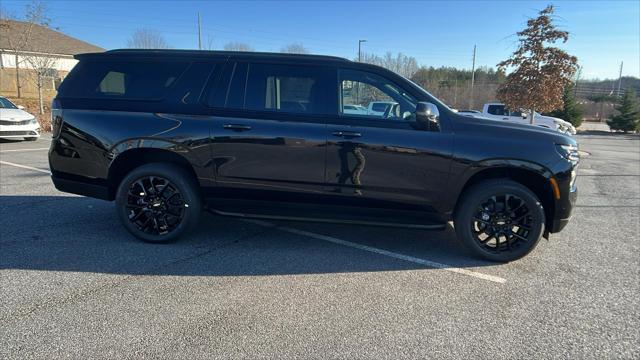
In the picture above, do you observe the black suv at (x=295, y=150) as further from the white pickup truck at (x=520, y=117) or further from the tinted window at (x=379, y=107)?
the white pickup truck at (x=520, y=117)

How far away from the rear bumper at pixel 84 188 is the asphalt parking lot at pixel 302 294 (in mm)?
502

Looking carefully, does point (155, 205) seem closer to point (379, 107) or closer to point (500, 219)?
point (379, 107)

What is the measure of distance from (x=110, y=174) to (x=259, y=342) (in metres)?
2.79

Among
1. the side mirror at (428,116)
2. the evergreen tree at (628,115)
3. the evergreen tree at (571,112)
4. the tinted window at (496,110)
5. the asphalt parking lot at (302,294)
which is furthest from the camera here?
the evergreen tree at (628,115)

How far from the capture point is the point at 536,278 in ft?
12.2

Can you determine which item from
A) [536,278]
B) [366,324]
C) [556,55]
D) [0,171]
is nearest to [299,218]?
[366,324]

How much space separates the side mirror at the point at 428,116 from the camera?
3.70 metres

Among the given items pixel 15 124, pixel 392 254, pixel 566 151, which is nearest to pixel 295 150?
pixel 392 254

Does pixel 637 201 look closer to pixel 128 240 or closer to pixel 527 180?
pixel 527 180

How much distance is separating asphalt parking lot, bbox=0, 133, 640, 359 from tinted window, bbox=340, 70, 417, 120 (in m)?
1.51

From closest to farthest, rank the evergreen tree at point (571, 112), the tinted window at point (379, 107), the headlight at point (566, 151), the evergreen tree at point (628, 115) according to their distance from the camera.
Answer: the headlight at point (566, 151) < the tinted window at point (379, 107) < the evergreen tree at point (571, 112) < the evergreen tree at point (628, 115)

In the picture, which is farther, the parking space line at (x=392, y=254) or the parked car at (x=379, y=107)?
the parked car at (x=379, y=107)

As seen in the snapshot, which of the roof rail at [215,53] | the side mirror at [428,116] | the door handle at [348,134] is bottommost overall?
the door handle at [348,134]

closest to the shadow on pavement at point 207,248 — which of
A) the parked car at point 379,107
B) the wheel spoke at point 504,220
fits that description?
the wheel spoke at point 504,220
